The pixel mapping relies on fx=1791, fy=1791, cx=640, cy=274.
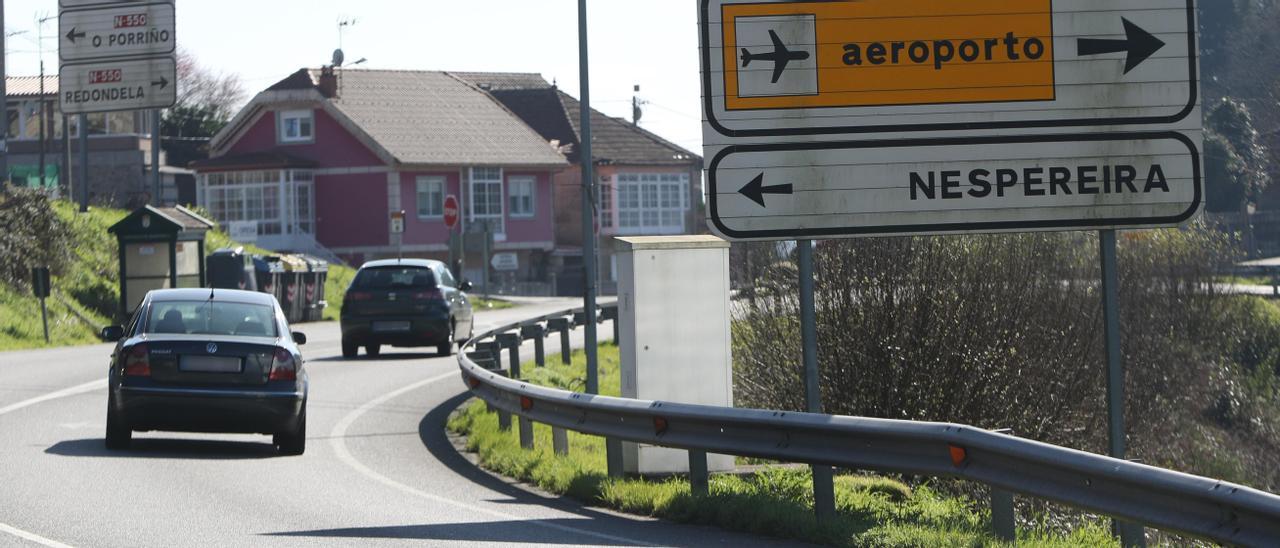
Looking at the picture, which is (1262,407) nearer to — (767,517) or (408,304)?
(408,304)

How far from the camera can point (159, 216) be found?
115ft

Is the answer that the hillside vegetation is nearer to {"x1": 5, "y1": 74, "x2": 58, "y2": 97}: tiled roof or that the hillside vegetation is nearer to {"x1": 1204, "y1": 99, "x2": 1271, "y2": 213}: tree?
{"x1": 5, "y1": 74, "x2": 58, "y2": 97}: tiled roof

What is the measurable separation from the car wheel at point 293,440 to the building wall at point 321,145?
5016 centimetres

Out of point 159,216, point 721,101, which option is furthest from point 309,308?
point 721,101

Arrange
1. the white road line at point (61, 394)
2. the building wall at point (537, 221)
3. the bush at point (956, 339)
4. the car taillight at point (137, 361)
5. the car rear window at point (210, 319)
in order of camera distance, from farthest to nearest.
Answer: the building wall at point (537, 221) < the bush at point (956, 339) < the white road line at point (61, 394) < the car rear window at point (210, 319) < the car taillight at point (137, 361)

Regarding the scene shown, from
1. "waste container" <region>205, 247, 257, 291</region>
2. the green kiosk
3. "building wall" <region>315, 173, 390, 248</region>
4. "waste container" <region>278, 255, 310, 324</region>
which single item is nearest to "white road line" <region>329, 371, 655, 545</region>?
the green kiosk

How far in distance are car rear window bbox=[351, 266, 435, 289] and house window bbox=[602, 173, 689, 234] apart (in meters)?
49.8

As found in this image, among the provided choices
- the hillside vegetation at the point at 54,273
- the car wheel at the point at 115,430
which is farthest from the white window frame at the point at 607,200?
the car wheel at the point at 115,430

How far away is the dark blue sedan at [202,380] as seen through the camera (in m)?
13.9

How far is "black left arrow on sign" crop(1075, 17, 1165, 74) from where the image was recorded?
9953 mm

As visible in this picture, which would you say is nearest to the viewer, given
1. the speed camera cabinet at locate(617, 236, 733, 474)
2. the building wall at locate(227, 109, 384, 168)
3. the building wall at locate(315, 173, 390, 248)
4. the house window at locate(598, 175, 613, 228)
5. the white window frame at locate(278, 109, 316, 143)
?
the speed camera cabinet at locate(617, 236, 733, 474)

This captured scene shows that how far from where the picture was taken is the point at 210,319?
48.2 feet

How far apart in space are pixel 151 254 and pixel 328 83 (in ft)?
99.9

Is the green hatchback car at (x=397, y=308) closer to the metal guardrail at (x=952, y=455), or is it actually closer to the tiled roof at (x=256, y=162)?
the metal guardrail at (x=952, y=455)
